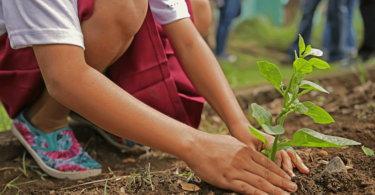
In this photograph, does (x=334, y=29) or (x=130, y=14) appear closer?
(x=130, y=14)

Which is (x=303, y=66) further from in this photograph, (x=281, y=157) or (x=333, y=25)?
(x=333, y=25)

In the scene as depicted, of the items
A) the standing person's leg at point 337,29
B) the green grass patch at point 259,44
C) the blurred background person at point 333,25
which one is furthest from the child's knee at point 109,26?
the standing person's leg at point 337,29

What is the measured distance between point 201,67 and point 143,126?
51 cm

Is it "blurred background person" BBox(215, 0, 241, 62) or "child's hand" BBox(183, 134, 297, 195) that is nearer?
"child's hand" BBox(183, 134, 297, 195)

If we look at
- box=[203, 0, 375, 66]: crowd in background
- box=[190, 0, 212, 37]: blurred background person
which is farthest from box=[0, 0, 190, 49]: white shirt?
box=[203, 0, 375, 66]: crowd in background

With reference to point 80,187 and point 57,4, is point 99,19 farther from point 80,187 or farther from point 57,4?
point 80,187

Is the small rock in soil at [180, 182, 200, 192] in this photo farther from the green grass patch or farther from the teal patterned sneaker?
the green grass patch

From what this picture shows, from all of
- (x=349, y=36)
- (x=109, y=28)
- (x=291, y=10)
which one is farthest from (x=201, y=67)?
(x=291, y=10)

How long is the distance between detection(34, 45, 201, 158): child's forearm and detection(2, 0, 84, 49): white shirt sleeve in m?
0.03

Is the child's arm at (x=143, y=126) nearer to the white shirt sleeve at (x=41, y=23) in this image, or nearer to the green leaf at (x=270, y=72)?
the white shirt sleeve at (x=41, y=23)

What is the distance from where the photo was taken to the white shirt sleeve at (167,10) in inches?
57.3

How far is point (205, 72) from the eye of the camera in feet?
4.70

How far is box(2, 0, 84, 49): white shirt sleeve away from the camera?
3.28 ft

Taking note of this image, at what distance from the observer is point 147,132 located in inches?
39.9
